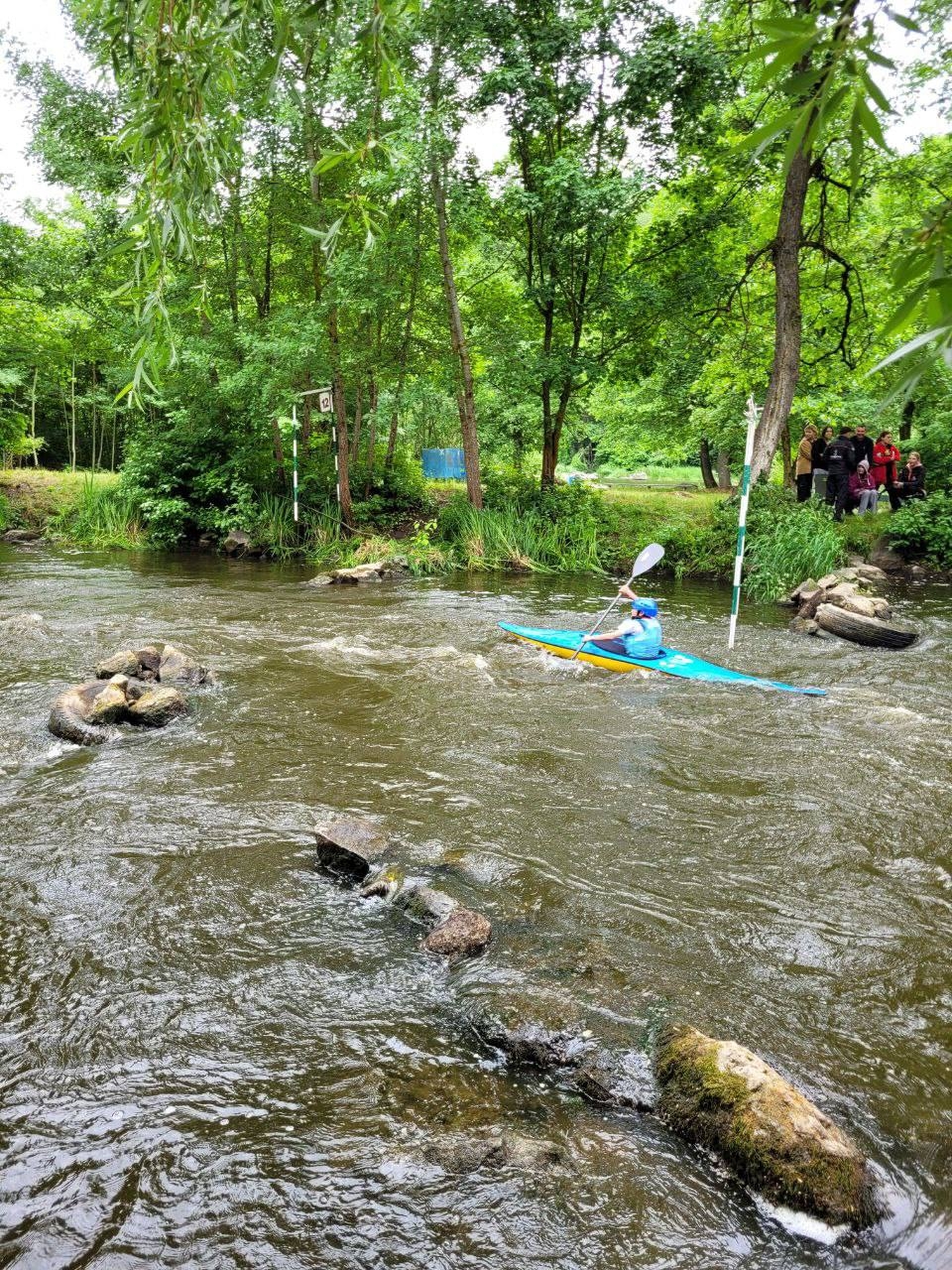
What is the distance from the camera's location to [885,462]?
1419 cm

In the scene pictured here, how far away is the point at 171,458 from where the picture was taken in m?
16.3

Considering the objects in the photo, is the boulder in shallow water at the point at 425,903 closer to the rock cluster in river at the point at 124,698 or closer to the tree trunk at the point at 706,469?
the rock cluster in river at the point at 124,698

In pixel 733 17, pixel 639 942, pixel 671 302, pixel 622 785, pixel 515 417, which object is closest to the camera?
pixel 639 942

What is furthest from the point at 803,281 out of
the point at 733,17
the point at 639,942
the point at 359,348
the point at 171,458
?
the point at 639,942

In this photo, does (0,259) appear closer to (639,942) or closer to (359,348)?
(359,348)

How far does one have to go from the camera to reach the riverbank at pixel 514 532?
12.9m

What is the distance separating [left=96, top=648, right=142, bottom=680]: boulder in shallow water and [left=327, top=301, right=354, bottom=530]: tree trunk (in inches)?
346

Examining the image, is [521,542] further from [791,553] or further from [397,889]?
[397,889]

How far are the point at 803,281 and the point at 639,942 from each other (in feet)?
51.1

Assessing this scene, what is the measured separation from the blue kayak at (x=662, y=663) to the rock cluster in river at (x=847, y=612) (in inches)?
84.7

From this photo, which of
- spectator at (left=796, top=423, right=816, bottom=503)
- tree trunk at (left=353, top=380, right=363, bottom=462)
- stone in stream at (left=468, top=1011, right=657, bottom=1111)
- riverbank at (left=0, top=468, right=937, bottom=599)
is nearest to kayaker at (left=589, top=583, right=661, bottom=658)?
stone in stream at (left=468, top=1011, right=657, bottom=1111)

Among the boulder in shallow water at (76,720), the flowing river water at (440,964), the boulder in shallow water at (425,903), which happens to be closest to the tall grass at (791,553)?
the flowing river water at (440,964)

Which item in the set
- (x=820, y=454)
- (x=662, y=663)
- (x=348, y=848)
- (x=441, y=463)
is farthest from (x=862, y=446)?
(x=441, y=463)

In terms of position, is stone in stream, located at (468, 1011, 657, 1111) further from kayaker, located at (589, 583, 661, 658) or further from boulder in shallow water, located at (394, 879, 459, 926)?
kayaker, located at (589, 583, 661, 658)
